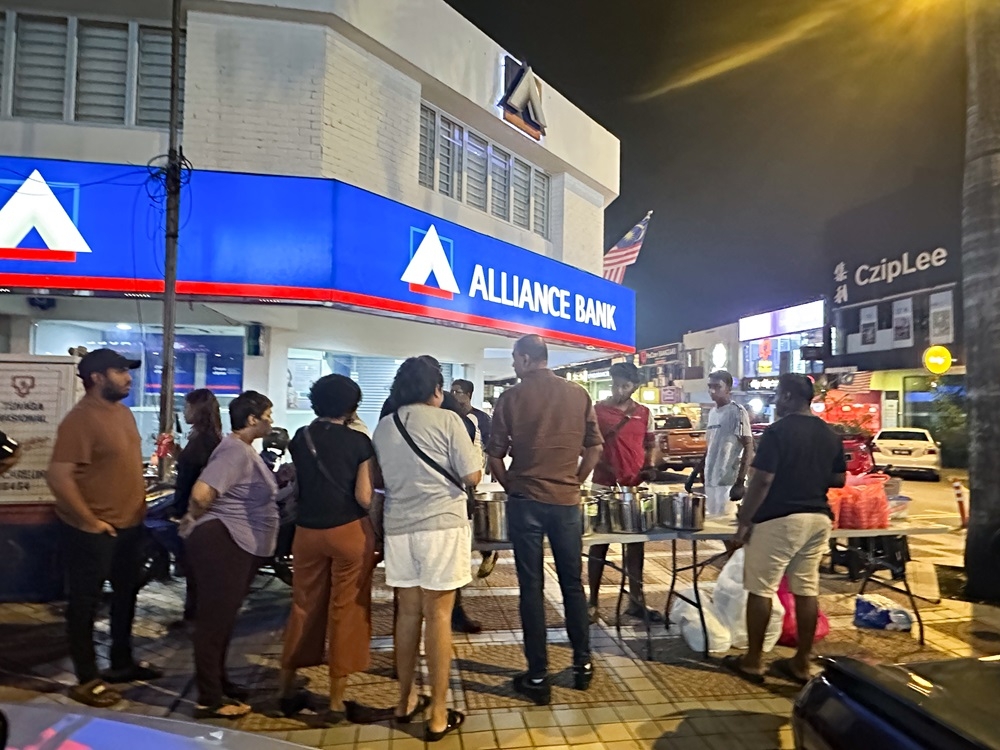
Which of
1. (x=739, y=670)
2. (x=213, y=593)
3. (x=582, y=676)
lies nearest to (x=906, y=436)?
(x=739, y=670)

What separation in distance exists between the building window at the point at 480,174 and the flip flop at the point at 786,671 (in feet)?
25.0

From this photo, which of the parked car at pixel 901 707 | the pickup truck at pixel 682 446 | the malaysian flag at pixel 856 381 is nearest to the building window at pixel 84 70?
the parked car at pixel 901 707

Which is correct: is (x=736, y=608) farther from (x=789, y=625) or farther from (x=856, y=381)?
(x=856, y=381)

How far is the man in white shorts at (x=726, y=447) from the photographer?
21.4 feet

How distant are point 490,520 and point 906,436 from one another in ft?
59.4

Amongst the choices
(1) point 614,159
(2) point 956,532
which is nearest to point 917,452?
(2) point 956,532

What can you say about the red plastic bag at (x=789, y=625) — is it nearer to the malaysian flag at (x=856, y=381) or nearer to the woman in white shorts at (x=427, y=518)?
the woman in white shorts at (x=427, y=518)

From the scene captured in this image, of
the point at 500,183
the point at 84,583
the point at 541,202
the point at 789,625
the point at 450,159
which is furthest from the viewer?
the point at 541,202

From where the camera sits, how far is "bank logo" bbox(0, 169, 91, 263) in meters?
6.25

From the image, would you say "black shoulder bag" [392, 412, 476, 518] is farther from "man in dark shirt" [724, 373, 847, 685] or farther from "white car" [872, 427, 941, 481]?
"white car" [872, 427, 941, 481]

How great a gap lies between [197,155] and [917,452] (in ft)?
61.5

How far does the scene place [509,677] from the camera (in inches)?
171

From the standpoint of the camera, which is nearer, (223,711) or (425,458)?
(425,458)

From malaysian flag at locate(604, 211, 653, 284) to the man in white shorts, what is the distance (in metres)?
9.30
